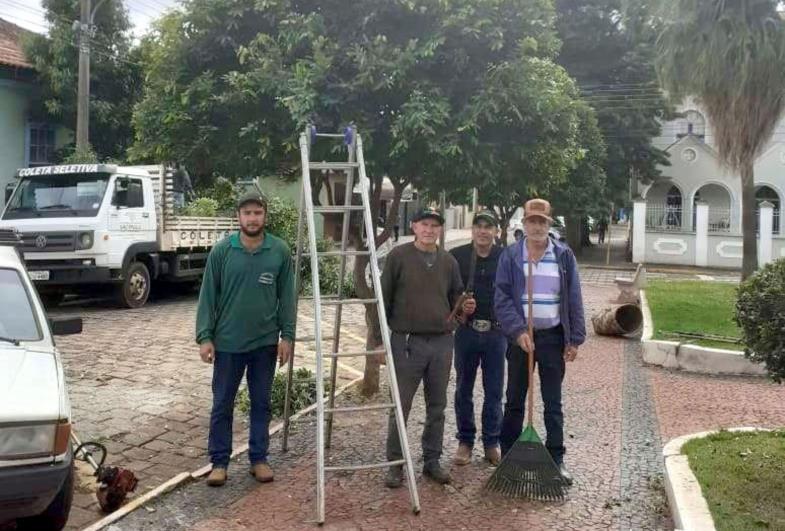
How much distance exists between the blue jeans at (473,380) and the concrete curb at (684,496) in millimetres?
1206

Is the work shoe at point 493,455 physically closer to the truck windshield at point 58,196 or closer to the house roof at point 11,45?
the truck windshield at point 58,196

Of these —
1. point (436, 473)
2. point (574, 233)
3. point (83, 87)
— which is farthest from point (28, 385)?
point (574, 233)

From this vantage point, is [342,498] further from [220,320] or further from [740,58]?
[740,58]

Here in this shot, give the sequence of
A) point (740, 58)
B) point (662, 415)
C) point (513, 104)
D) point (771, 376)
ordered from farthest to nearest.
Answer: point (740, 58) < point (662, 415) < point (513, 104) < point (771, 376)

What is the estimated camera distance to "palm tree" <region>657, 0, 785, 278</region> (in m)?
15.1

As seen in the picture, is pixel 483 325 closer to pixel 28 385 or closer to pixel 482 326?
pixel 482 326

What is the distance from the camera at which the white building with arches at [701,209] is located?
27625 mm

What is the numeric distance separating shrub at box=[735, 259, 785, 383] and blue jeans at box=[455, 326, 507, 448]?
1.58m

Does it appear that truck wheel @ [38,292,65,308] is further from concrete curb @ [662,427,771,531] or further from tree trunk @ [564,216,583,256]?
tree trunk @ [564,216,583,256]

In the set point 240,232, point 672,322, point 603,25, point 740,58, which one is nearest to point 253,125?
point 240,232

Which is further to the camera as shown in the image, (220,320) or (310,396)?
(310,396)

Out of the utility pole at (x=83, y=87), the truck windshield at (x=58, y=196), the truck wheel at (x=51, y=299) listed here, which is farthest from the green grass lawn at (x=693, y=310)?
the utility pole at (x=83, y=87)

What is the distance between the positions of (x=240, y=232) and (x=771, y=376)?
11.2 ft

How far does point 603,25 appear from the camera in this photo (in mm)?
30750
